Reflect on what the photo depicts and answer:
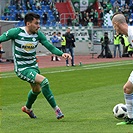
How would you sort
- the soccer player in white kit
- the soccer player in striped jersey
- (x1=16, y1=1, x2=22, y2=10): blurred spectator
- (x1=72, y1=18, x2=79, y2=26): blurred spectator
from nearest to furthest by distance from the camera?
1. the soccer player in white kit
2. the soccer player in striped jersey
3. (x1=72, y1=18, x2=79, y2=26): blurred spectator
4. (x1=16, y1=1, x2=22, y2=10): blurred spectator

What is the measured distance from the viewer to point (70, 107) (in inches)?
543

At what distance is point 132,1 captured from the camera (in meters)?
58.4

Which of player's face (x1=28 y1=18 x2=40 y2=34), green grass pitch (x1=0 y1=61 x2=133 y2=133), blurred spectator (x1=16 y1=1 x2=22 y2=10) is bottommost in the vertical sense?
green grass pitch (x1=0 y1=61 x2=133 y2=133)

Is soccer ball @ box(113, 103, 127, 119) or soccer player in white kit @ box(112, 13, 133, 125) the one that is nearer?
soccer player in white kit @ box(112, 13, 133, 125)

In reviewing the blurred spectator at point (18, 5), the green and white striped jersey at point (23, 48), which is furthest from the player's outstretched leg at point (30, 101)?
the blurred spectator at point (18, 5)

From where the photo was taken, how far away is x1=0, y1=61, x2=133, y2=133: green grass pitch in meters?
10.2

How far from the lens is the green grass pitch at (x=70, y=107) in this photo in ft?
33.6

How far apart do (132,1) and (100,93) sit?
4222 cm

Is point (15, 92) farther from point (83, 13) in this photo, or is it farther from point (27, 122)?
point (83, 13)

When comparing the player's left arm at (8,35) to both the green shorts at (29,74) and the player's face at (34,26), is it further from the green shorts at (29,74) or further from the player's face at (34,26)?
the green shorts at (29,74)

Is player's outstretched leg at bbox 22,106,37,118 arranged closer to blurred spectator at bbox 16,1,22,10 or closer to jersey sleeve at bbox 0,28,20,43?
jersey sleeve at bbox 0,28,20,43

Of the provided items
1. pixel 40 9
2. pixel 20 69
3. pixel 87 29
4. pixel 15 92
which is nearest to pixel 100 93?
pixel 15 92

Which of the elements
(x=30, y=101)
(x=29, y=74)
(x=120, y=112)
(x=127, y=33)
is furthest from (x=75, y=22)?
(x=127, y=33)

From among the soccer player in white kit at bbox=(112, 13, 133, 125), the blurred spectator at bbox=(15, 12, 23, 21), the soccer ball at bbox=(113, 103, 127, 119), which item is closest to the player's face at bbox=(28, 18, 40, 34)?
the soccer player in white kit at bbox=(112, 13, 133, 125)
